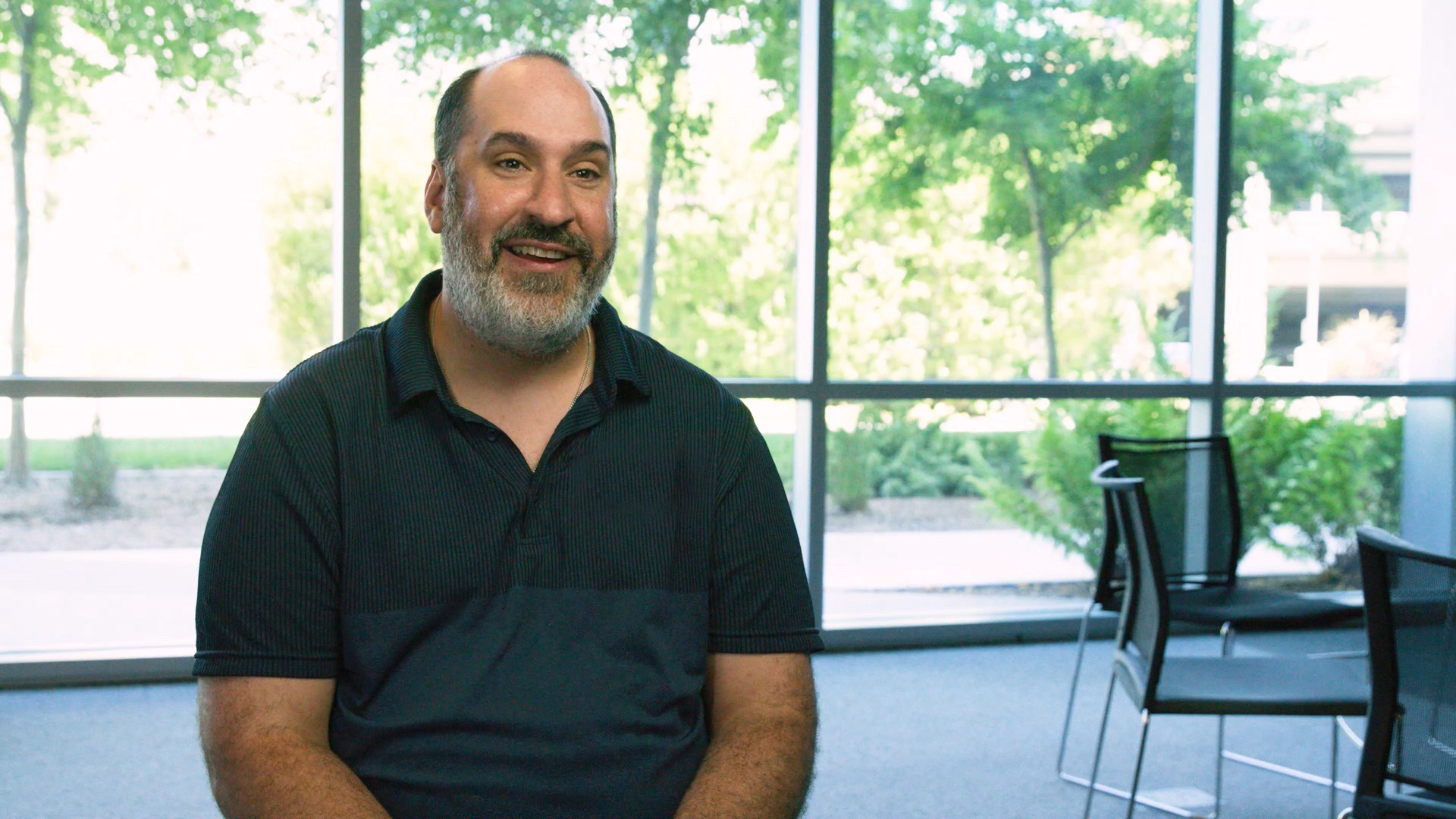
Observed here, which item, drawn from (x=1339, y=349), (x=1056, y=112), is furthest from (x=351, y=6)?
(x=1339, y=349)

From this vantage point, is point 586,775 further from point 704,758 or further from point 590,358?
point 590,358

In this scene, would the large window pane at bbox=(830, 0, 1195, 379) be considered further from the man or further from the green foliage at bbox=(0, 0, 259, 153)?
the man

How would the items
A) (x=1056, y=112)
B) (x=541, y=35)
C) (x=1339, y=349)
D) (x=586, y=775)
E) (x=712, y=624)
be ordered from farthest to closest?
(x=1339, y=349) < (x=1056, y=112) < (x=541, y=35) < (x=712, y=624) < (x=586, y=775)

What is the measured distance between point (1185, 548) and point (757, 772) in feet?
8.65

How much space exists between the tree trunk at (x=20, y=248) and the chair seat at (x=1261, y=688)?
11.2ft

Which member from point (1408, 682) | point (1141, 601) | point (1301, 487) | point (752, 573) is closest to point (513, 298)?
point (752, 573)

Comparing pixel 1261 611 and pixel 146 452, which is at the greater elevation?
pixel 146 452

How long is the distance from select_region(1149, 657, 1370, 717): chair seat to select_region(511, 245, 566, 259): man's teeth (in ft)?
5.37

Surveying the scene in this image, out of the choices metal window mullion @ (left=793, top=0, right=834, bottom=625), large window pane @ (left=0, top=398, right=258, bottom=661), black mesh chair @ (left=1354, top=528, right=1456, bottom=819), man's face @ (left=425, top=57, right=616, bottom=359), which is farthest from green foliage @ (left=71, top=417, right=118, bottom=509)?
black mesh chair @ (left=1354, top=528, right=1456, bottom=819)

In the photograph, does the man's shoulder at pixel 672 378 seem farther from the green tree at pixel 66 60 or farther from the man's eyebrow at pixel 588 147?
the green tree at pixel 66 60

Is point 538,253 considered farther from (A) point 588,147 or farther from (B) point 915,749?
(B) point 915,749

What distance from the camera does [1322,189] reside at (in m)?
5.45

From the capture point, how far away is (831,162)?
4.83 meters

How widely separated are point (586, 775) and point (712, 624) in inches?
9.0
